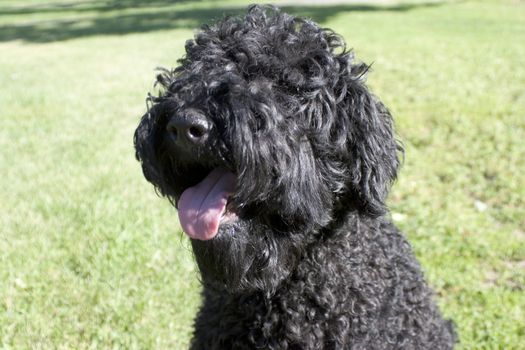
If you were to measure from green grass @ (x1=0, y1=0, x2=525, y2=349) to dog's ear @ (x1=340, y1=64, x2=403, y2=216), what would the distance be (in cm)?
154

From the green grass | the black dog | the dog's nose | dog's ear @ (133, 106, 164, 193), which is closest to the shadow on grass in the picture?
the green grass

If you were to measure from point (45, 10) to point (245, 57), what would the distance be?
31.9 m

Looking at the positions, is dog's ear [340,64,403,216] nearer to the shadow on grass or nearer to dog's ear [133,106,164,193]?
dog's ear [133,106,164,193]

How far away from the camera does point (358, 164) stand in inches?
102

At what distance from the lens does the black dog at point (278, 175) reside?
236 centimetres

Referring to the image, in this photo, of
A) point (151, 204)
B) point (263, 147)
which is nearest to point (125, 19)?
point (151, 204)

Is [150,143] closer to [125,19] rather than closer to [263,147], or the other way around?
[263,147]

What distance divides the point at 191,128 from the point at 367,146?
825mm

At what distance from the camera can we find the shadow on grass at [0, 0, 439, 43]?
20.5 metres

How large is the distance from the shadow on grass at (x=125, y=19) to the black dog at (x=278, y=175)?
49.9 ft

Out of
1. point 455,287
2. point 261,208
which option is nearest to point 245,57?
point 261,208

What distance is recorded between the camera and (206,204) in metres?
2.42

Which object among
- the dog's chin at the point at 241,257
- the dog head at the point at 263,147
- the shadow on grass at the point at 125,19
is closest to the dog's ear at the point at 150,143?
the dog head at the point at 263,147

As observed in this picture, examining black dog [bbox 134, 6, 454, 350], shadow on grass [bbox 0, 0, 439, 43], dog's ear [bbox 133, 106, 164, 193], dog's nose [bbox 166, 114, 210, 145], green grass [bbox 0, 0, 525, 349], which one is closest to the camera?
dog's nose [bbox 166, 114, 210, 145]
